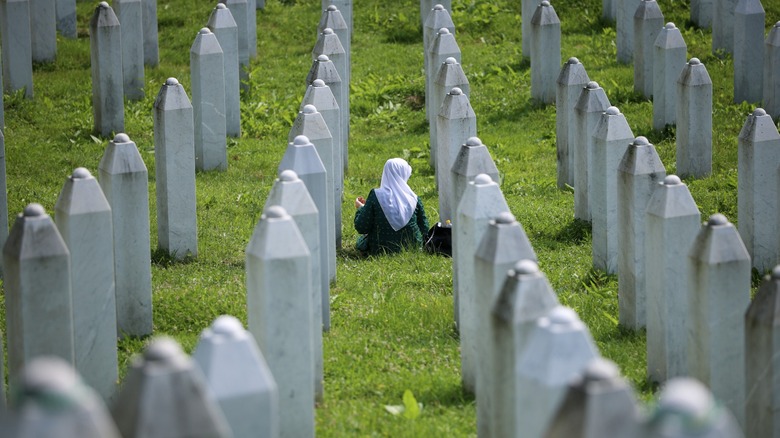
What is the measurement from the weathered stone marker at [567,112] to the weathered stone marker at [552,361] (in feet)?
22.4

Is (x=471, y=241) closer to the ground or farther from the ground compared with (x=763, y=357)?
farther from the ground

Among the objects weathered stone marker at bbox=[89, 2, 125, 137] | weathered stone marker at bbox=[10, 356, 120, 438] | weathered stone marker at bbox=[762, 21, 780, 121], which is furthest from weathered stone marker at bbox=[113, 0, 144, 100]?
weathered stone marker at bbox=[10, 356, 120, 438]

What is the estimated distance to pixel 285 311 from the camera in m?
6.22

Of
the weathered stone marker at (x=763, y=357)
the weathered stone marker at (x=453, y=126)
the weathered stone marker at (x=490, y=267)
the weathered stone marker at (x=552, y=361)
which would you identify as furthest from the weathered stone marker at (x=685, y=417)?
the weathered stone marker at (x=453, y=126)

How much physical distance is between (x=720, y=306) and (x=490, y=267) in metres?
1.20

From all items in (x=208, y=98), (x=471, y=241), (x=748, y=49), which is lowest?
(x=471, y=241)

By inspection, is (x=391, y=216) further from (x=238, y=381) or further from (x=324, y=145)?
(x=238, y=381)

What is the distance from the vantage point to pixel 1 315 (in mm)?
8562

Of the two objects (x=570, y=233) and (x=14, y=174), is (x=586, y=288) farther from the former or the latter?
(x=14, y=174)

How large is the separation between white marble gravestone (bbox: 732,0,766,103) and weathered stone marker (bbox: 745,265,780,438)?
8.03 metres

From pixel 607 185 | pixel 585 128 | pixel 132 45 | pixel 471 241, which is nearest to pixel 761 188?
pixel 607 185

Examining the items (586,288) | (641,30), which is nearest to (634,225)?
(586,288)

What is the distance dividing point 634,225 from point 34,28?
9.58 m

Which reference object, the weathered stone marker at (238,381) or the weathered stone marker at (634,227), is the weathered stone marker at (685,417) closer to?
the weathered stone marker at (238,381)
